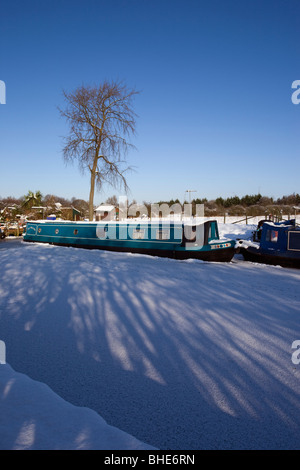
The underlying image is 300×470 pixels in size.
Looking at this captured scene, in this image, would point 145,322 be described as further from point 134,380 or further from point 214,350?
point 134,380

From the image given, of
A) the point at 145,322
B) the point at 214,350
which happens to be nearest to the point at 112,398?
the point at 214,350

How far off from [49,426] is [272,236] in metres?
11.8

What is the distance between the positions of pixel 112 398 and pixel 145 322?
6.26 ft

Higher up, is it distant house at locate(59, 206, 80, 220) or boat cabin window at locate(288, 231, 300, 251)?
distant house at locate(59, 206, 80, 220)

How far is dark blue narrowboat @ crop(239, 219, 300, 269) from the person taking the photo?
1128 cm

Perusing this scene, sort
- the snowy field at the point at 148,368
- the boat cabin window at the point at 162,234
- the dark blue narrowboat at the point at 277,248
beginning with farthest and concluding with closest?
the boat cabin window at the point at 162,234 < the dark blue narrowboat at the point at 277,248 < the snowy field at the point at 148,368

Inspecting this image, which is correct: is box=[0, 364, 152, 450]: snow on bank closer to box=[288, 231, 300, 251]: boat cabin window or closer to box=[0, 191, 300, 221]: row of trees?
box=[288, 231, 300, 251]: boat cabin window

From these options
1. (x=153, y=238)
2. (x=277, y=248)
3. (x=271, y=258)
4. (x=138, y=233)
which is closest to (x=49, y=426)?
(x=153, y=238)

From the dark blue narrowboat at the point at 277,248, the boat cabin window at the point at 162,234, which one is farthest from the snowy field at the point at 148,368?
the boat cabin window at the point at 162,234

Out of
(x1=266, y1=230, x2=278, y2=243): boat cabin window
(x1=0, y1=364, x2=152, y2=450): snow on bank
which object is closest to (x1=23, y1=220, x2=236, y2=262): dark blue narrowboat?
(x1=266, y1=230, x2=278, y2=243): boat cabin window

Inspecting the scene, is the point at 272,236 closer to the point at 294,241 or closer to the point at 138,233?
the point at 294,241

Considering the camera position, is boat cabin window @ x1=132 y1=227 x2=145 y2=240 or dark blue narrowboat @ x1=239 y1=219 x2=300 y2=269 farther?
boat cabin window @ x1=132 y1=227 x2=145 y2=240

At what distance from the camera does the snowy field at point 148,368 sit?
7.38ft

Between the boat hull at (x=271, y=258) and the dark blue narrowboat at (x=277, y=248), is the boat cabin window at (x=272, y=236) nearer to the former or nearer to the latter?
the dark blue narrowboat at (x=277, y=248)
